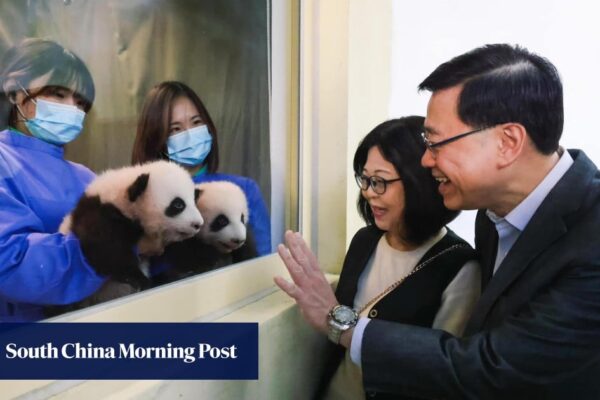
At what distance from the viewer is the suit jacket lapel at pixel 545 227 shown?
799 mm

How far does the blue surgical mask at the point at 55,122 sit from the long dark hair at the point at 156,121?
13cm

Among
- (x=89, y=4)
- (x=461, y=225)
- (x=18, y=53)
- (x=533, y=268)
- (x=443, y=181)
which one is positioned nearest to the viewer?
(x=18, y=53)

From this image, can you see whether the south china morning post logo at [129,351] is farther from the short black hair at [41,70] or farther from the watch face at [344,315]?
the short black hair at [41,70]

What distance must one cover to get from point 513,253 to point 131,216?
722mm

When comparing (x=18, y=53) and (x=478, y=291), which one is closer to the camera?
(x=18, y=53)

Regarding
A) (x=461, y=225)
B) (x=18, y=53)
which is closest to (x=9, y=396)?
(x=18, y=53)

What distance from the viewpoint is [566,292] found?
751mm

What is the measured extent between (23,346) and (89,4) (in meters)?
0.52

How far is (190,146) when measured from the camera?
2.96 feet

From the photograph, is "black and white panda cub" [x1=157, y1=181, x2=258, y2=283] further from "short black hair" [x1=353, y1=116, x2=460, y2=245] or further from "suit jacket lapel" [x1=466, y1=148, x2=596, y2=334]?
"suit jacket lapel" [x1=466, y1=148, x2=596, y2=334]

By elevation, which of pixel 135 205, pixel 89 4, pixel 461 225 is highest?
pixel 89 4

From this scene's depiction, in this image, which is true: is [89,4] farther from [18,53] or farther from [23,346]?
[23,346]

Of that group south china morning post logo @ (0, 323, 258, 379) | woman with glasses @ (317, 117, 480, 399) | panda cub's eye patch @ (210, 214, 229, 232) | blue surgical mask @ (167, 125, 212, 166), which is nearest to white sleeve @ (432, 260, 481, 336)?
woman with glasses @ (317, 117, 480, 399)

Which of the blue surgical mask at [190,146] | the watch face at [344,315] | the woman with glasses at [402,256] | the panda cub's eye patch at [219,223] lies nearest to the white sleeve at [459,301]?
the woman with glasses at [402,256]
